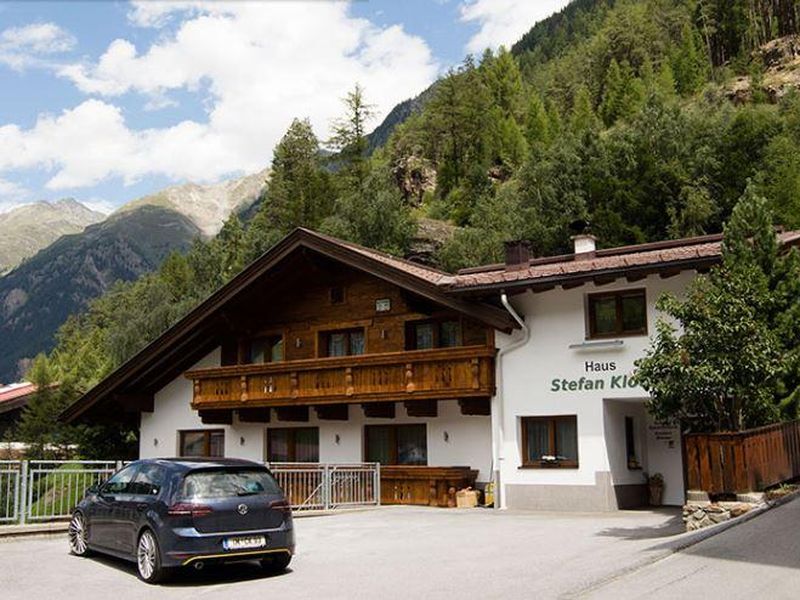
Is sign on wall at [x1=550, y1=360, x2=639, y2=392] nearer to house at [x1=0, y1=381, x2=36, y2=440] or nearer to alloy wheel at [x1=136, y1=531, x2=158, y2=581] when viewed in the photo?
alloy wheel at [x1=136, y1=531, x2=158, y2=581]

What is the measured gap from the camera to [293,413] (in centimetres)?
2461

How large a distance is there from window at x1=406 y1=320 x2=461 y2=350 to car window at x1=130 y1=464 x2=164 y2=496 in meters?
11.4

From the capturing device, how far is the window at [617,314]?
62.7 ft

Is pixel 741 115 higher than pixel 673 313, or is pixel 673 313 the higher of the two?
pixel 741 115

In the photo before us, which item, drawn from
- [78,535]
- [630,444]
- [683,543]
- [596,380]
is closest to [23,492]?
[78,535]

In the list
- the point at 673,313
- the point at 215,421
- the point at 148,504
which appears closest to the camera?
the point at 148,504

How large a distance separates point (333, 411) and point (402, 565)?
11.9 meters

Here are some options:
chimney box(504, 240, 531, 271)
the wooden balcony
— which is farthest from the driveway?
chimney box(504, 240, 531, 271)

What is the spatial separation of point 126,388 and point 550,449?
13.8m

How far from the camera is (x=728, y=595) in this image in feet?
27.9

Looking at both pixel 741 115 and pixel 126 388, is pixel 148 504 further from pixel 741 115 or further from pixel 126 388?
pixel 741 115

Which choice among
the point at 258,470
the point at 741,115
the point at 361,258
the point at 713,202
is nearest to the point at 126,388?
the point at 361,258

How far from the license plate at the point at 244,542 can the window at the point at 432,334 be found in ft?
38.1

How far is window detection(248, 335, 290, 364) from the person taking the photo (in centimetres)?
2558
